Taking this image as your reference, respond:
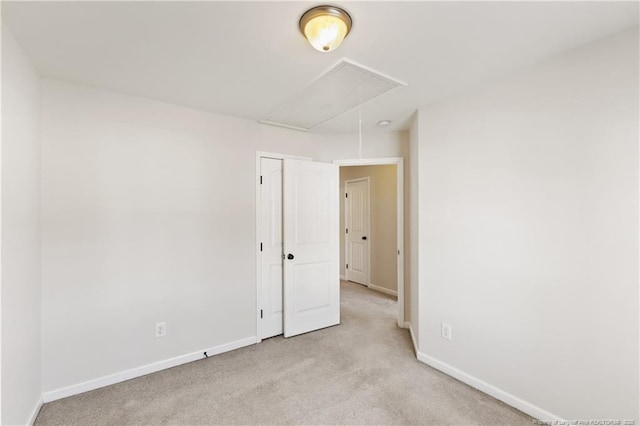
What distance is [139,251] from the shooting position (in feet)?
7.94

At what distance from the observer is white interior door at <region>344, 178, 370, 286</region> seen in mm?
5402

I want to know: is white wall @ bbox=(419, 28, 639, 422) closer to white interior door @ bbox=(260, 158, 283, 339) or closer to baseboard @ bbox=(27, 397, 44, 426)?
white interior door @ bbox=(260, 158, 283, 339)

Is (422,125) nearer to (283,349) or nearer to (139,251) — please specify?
(283,349)

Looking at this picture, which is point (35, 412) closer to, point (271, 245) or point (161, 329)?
point (161, 329)

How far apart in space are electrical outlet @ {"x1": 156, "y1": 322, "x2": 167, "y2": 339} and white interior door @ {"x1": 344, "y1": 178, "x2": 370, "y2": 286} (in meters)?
3.66

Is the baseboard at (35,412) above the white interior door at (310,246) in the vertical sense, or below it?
below

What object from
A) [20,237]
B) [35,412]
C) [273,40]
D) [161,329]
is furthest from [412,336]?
[20,237]

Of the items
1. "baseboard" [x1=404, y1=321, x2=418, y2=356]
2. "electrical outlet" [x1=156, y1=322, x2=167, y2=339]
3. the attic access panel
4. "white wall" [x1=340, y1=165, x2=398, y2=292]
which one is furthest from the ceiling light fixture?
"white wall" [x1=340, y1=165, x2=398, y2=292]

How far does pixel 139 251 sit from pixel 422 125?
9.26 ft

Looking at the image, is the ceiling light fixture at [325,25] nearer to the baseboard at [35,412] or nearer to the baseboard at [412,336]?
the baseboard at [412,336]

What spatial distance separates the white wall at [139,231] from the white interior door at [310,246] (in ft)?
1.35

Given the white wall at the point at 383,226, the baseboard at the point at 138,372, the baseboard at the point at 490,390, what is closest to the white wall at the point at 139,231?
the baseboard at the point at 138,372

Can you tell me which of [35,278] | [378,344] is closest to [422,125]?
[378,344]

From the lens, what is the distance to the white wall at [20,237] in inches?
59.0
